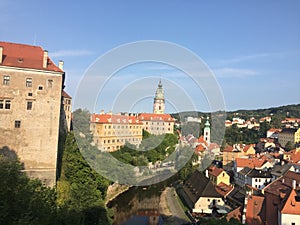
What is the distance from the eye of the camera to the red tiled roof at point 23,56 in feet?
58.9

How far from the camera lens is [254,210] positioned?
55.5 ft

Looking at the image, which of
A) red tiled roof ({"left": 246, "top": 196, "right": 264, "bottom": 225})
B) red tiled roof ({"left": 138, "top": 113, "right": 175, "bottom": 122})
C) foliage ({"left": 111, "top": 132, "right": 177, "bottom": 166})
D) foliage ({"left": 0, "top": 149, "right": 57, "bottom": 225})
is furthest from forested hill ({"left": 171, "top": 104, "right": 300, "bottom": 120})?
foliage ({"left": 0, "top": 149, "right": 57, "bottom": 225})

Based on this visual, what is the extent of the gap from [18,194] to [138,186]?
2365 cm

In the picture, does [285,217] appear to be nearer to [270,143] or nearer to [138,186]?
[138,186]

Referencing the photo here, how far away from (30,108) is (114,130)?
22785 mm

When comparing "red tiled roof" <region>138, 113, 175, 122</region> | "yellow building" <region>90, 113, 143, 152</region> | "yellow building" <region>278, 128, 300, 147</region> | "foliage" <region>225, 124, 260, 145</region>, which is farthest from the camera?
"foliage" <region>225, 124, 260, 145</region>

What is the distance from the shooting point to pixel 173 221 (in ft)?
67.7

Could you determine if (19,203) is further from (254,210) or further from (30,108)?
(254,210)

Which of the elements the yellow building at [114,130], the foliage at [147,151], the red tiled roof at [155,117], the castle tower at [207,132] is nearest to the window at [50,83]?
the foliage at [147,151]

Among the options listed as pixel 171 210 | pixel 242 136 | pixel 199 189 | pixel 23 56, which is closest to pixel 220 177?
pixel 199 189

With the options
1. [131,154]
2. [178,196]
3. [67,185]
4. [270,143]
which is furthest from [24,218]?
[270,143]

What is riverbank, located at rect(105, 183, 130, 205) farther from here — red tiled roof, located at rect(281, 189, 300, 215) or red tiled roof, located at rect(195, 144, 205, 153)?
red tiled roof, located at rect(195, 144, 205, 153)

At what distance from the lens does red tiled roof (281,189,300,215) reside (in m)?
15.2

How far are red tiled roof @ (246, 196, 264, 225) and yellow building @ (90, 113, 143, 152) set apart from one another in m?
19.2
